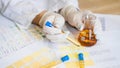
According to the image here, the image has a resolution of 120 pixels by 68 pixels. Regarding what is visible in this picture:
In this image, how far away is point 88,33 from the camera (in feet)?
2.22

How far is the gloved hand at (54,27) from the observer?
651 mm

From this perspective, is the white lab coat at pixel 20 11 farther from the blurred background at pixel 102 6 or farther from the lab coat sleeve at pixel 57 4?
the blurred background at pixel 102 6

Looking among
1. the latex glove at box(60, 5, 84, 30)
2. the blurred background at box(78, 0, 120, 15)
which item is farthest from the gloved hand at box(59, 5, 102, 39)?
the blurred background at box(78, 0, 120, 15)

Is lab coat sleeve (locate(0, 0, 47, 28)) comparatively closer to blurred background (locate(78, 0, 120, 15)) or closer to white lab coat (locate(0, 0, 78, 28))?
white lab coat (locate(0, 0, 78, 28))

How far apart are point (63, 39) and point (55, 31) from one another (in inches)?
1.4

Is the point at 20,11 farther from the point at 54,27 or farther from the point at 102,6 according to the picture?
the point at 102,6

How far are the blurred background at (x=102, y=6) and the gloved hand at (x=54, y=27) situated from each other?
20cm

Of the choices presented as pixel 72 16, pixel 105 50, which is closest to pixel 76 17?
pixel 72 16

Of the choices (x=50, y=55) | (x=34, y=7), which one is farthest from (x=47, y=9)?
(x=50, y=55)

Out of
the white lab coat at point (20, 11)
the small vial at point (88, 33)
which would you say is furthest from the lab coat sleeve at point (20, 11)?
the small vial at point (88, 33)

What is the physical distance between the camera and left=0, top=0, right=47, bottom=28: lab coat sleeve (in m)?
0.70

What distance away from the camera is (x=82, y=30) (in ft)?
2.26

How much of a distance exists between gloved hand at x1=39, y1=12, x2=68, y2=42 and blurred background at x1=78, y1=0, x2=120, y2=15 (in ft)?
0.66

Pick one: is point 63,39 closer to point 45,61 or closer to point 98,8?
point 45,61
